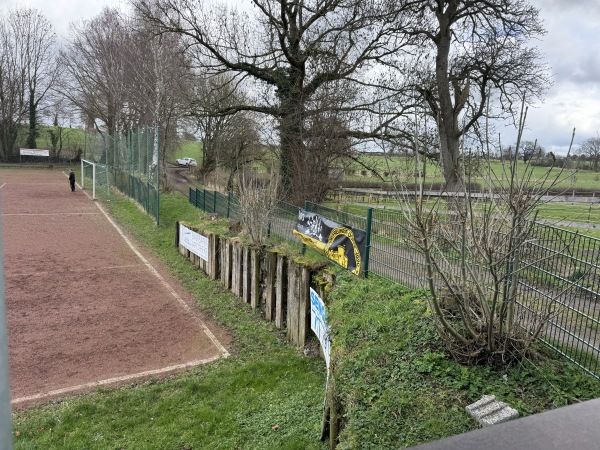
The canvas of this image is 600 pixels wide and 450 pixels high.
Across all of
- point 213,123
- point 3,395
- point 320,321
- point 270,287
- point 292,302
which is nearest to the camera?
point 3,395

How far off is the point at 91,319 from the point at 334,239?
5.32m

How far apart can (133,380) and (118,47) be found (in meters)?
36.6

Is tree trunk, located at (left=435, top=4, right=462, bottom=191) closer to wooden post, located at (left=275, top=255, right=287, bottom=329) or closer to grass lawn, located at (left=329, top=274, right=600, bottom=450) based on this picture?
wooden post, located at (left=275, top=255, right=287, bottom=329)

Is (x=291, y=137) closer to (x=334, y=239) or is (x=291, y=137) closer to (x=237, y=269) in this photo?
(x=237, y=269)

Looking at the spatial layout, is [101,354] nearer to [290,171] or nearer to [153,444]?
[153,444]

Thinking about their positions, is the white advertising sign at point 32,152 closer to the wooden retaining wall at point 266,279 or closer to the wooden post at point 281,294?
the wooden retaining wall at point 266,279

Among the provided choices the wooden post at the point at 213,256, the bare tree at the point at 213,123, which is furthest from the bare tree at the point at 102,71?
the wooden post at the point at 213,256

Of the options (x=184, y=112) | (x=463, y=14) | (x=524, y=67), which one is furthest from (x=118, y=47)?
(x=524, y=67)

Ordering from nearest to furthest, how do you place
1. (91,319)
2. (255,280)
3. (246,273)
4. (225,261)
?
1. (91,319)
2. (255,280)
3. (246,273)
4. (225,261)

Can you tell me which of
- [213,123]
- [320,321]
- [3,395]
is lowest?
[320,321]

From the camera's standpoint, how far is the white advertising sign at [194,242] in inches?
488

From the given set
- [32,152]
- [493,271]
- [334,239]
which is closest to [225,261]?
[334,239]

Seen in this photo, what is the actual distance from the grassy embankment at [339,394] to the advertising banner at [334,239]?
494 mm

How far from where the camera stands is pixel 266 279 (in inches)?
370
